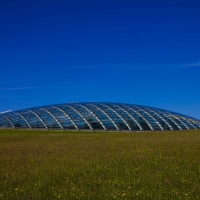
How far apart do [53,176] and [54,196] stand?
2.14 metres

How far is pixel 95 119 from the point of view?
5559 cm

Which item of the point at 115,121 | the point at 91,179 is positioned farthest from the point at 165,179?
the point at 115,121

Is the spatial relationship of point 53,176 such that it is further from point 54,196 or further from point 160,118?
point 160,118

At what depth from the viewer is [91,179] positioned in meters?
8.80

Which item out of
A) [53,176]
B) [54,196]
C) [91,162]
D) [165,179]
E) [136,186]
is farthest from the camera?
[91,162]

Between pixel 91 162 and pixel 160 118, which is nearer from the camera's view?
pixel 91 162

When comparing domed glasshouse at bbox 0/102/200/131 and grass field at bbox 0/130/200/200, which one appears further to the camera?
domed glasshouse at bbox 0/102/200/131

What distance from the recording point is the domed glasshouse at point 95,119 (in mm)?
54562

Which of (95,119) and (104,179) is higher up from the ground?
(95,119)

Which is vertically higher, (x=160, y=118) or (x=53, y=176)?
(x=160, y=118)

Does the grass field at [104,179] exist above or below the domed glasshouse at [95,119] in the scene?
below

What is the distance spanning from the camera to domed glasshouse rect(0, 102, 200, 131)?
54.6 meters

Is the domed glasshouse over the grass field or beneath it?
over

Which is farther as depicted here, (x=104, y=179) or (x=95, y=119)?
(x=95, y=119)
